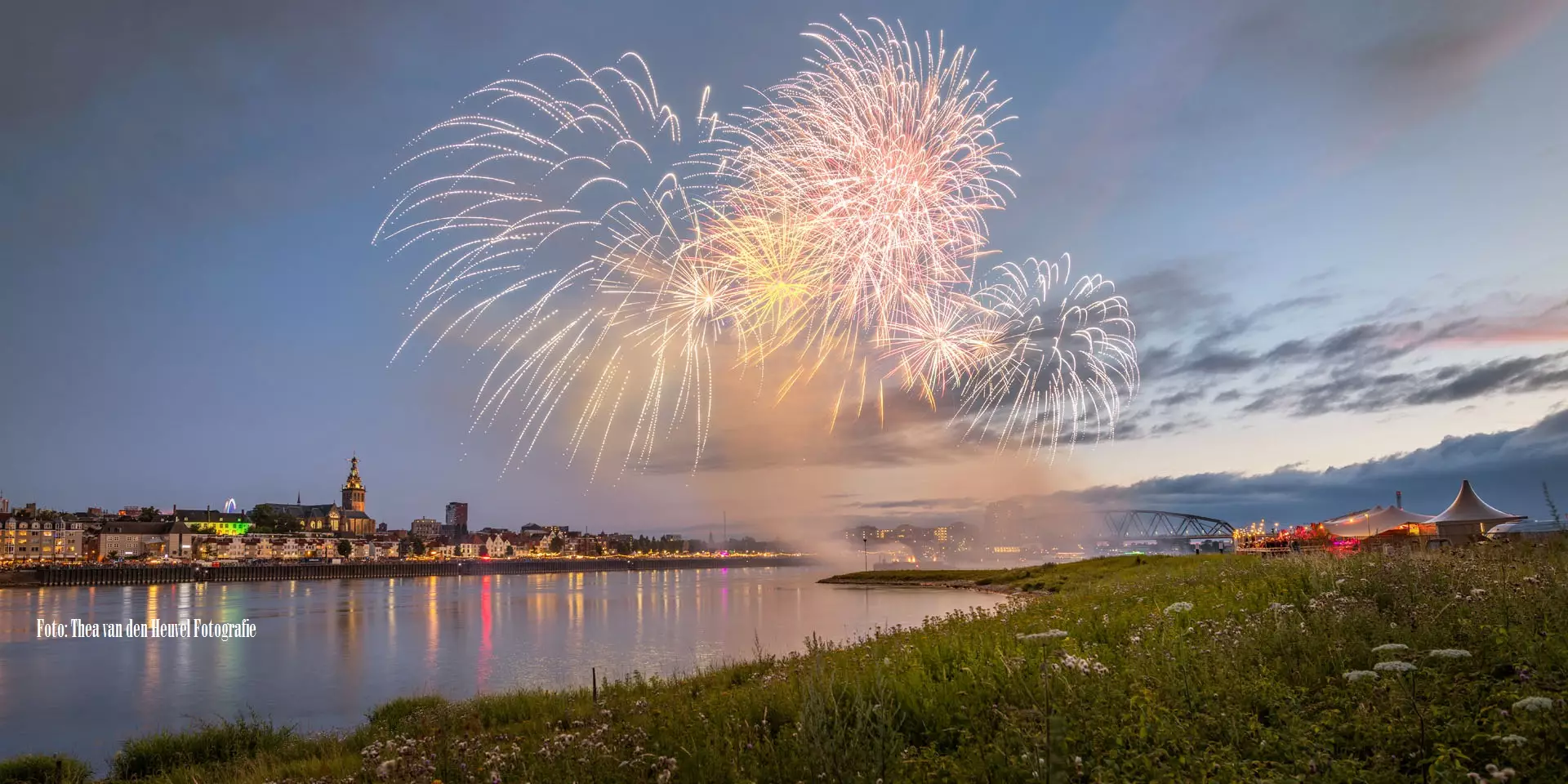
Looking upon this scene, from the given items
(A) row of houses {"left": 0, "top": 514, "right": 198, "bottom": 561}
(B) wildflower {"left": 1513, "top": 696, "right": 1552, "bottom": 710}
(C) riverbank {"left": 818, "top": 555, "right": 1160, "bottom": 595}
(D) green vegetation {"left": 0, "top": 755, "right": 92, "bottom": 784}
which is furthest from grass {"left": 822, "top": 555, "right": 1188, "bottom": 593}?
(A) row of houses {"left": 0, "top": 514, "right": 198, "bottom": 561}

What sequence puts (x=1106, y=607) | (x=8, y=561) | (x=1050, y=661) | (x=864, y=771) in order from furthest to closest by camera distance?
(x=8, y=561) → (x=1106, y=607) → (x=1050, y=661) → (x=864, y=771)

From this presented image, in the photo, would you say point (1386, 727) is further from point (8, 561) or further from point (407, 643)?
point (8, 561)

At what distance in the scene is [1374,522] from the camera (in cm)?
5628

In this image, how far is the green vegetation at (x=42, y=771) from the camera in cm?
1591

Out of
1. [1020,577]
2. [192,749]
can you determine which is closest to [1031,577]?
[1020,577]

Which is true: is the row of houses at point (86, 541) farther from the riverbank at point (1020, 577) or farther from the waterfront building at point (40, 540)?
the riverbank at point (1020, 577)

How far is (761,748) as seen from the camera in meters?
7.59

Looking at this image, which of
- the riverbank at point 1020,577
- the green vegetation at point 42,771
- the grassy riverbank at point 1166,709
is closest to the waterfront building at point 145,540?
the riverbank at point 1020,577

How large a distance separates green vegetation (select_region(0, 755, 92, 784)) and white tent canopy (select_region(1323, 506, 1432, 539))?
60.7 m

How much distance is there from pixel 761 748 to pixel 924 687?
220 centimetres

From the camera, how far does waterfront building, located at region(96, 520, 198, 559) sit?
183625 millimetres

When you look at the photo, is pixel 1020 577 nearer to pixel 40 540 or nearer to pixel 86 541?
pixel 86 541

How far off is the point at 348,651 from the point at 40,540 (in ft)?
658

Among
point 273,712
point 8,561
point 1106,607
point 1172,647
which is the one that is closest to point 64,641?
point 273,712
